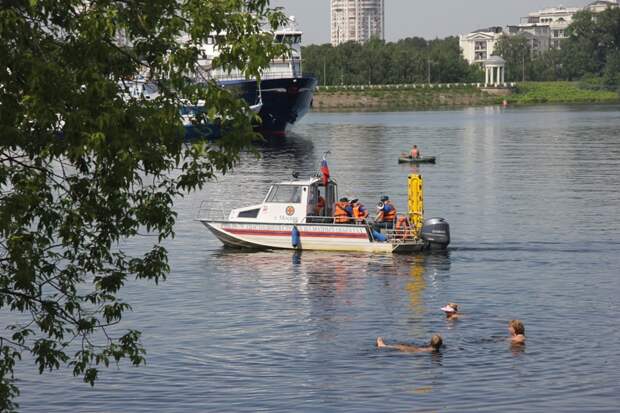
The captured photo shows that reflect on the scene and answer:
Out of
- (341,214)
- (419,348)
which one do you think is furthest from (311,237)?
(419,348)

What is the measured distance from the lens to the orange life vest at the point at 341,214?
46.4 meters

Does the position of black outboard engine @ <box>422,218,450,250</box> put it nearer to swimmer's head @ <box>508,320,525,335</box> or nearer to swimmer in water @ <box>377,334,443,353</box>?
swimmer's head @ <box>508,320,525,335</box>

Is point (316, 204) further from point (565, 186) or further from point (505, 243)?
point (565, 186)

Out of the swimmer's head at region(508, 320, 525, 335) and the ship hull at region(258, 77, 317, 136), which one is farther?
the ship hull at region(258, 77, 317, 136)

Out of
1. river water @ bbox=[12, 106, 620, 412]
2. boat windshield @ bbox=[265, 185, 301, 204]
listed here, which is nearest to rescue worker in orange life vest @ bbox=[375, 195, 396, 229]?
river water @ bbox=[12, 106, 620, 412]

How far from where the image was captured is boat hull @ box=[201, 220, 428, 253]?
4622 centimetres

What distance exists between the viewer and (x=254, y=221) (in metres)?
47.6

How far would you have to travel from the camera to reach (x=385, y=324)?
34.5m

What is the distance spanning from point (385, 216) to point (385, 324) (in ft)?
42.6

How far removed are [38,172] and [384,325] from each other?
62.9ft

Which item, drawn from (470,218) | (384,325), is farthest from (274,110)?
(384,325)

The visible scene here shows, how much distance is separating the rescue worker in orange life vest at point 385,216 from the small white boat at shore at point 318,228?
40 centimetres

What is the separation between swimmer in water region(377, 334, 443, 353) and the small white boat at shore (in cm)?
1456

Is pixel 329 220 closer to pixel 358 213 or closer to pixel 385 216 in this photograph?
pixel 358 213
